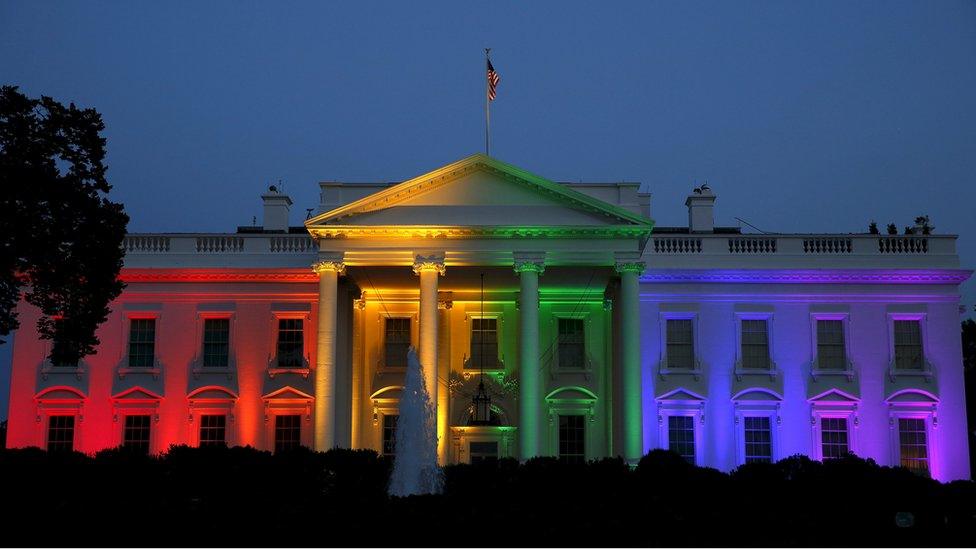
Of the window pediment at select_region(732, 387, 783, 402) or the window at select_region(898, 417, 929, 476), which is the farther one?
the window pediment at select_region(732, 387, 783, 402)

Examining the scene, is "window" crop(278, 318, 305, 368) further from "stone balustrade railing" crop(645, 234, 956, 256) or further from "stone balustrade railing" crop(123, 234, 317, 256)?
"stone balustrade railing" crop(645, 234, 956, 256)

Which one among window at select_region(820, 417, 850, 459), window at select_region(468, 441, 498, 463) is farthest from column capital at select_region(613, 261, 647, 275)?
window at select_region(820, 417, 850, 459)

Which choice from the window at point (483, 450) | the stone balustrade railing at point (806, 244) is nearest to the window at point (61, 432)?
the window at point (483, 450)

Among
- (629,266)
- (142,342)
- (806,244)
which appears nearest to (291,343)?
(142,342)

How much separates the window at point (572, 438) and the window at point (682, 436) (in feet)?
9.70

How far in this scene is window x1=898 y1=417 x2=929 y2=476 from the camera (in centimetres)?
3481

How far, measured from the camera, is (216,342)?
3597 centimetres

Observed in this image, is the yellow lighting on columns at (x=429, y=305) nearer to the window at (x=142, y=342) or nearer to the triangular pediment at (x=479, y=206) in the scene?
the triangular pediment at (x=479, y=206)

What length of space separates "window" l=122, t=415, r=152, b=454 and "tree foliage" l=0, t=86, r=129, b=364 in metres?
7.39

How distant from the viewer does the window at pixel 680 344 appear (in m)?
35.8

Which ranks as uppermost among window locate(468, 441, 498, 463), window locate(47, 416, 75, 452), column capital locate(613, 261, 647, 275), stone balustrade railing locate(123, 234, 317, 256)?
stone balustrade railing locate(123, 234, 317, 256)

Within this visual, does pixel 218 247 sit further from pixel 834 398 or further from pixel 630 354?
pixel 834 398

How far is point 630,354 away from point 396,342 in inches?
351

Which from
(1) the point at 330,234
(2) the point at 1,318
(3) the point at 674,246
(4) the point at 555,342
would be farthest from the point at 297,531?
(3) the point at 674,246
